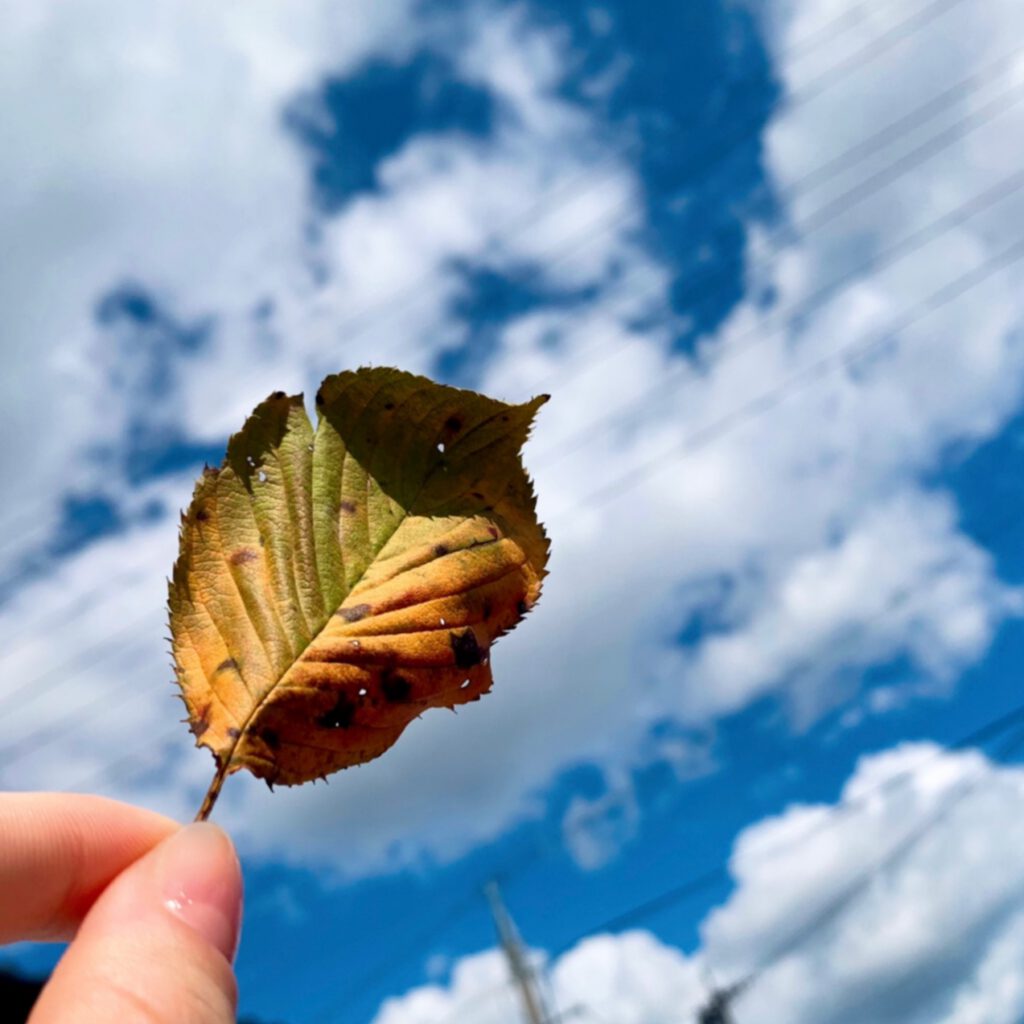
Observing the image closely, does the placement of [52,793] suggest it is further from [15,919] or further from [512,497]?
[512,497]

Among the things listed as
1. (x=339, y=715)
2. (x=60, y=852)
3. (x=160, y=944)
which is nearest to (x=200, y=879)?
(x=160, y=944)

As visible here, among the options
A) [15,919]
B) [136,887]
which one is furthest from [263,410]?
[15,919]

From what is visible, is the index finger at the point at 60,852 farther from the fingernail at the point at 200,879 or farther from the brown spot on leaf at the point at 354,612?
the brown spot on leaf at the point at 354,612

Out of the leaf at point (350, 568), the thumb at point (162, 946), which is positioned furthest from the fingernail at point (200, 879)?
the leaf at point (350, 568)

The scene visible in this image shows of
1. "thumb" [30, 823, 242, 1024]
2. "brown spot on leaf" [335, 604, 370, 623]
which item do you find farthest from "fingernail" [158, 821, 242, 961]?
"brown spot on leaf" [335, 604, 370, 623]

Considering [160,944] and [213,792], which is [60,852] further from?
[213,792]
